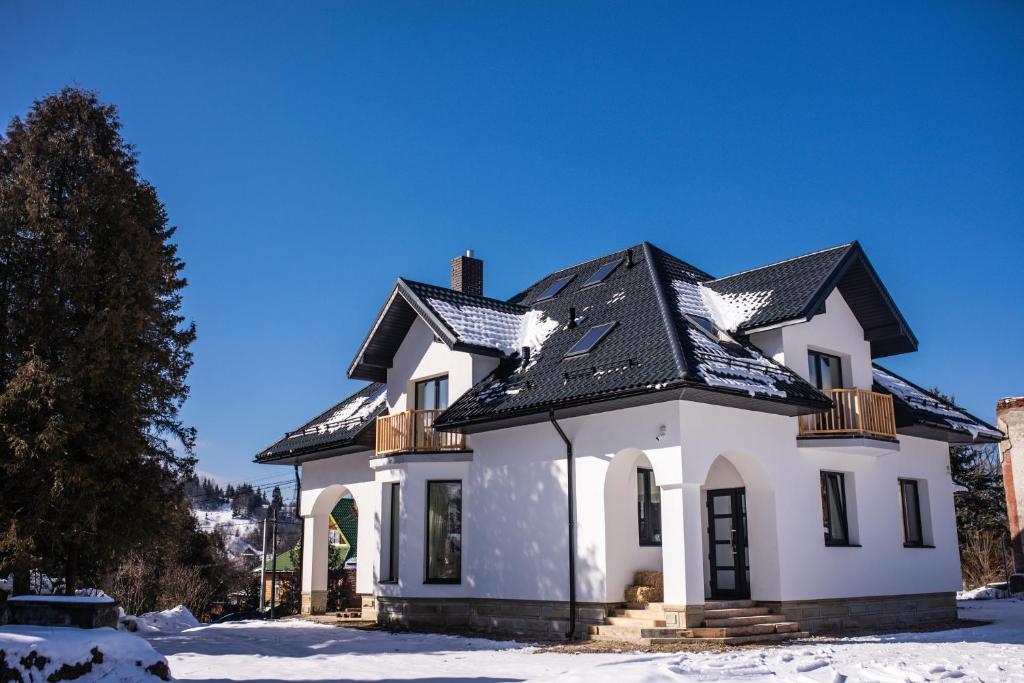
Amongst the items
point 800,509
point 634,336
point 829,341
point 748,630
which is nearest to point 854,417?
point 829,341

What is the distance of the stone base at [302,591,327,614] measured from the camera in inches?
915

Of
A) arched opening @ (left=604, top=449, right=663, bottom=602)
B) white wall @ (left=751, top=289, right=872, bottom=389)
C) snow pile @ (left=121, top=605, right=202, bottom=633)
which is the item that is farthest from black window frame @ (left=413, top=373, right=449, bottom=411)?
snow pile @ (left=121, top=605, right=202, bottom=633)

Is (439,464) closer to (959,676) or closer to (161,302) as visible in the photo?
(161,302)

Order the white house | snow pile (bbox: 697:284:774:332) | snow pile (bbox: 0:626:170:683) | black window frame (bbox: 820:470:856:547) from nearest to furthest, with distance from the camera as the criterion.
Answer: snow pile (bbox: 0:626:170:683)
the white house
black window frame (bbox: 820:470:856:547)
snow pile (bbox: 697:284:774:332)

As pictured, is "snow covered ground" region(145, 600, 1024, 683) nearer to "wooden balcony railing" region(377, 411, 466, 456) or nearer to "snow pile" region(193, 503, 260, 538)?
"wooden balcony railing" region(377, 411, 466, 456)

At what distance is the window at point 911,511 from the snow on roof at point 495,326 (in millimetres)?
8820

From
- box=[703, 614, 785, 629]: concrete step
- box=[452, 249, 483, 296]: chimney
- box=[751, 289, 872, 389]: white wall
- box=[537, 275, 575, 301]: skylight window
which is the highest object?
box=[452, 249, 483, 296]: chimney

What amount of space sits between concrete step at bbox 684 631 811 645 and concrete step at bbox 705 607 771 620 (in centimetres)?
61

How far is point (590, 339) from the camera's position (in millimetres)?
17938

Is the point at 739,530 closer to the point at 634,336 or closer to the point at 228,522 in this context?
the point at 634,336

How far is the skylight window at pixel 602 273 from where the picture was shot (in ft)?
68.2

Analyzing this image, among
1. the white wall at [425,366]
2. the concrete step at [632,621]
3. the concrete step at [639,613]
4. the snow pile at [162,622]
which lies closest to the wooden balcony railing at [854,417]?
the concrete step at [639,613]

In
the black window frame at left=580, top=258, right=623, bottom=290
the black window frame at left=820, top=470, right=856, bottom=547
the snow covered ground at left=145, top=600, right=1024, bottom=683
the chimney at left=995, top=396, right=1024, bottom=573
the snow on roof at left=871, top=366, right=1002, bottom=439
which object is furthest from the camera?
the chimney at left=995, top=396, right=1024, bottom=573

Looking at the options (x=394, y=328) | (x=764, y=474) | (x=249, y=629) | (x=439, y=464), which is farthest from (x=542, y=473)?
(x=249, y=629)
